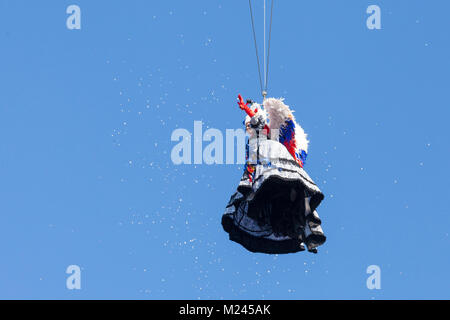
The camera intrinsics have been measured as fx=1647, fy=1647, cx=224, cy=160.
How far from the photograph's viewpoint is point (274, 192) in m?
31.0

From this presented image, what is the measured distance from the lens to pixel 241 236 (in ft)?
105

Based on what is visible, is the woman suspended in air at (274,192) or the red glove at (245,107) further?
the red glove at (245,107)

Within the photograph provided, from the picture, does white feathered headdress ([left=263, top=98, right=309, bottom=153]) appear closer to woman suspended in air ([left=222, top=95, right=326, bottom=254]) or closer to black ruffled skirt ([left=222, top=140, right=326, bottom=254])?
woman suspended in air ([left=222, top=95, right=326, bottom=254])

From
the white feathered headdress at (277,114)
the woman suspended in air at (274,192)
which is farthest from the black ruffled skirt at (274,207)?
the white feathered headdress at (277,114)

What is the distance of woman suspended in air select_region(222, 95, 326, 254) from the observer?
30875 millimetres

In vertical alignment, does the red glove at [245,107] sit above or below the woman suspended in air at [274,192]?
above

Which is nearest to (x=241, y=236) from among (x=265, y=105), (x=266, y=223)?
(x=266, y=223)

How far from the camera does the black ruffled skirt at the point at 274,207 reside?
30.8m

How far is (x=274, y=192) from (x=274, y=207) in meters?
0.43

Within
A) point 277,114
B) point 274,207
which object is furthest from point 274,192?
point 277,114

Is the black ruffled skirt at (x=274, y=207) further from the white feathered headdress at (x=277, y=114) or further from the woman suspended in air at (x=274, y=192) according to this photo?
the white feathered headdress at (x=277, y=114)

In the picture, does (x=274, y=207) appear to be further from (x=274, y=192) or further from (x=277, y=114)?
(x=277, y=114)

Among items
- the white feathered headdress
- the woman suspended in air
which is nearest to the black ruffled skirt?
the woman suspended in air
